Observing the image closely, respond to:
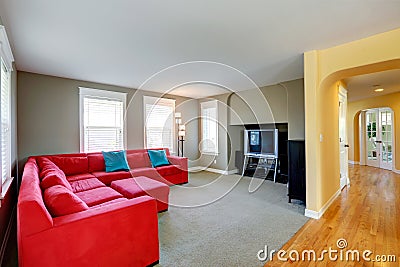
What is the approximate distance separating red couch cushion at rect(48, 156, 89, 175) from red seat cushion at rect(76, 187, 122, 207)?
130 cm

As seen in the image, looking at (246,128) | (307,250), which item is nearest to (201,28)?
(307,250)

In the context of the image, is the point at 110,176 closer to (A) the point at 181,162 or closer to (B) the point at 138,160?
(B) the point at 138,160

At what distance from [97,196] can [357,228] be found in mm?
3261

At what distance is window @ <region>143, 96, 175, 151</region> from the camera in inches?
210

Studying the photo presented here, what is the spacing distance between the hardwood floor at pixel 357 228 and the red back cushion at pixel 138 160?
10.8 feet

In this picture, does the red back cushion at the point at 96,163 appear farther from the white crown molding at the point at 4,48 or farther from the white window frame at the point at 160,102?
the white crown molding at the point at 4,48

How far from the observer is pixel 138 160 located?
178 inches

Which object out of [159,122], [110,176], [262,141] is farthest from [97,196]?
[262,141]

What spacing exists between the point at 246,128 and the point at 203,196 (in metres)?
2.69

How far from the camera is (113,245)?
157 centimetres

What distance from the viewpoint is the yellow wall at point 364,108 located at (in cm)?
572

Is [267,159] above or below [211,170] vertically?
above

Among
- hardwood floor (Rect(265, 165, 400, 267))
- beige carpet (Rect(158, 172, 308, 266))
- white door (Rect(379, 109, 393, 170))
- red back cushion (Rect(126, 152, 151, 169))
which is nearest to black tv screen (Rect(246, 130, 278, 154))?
beige carpet (Rect(158, 172, 308, 266))

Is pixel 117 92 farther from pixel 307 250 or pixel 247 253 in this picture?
pixel 307 250
